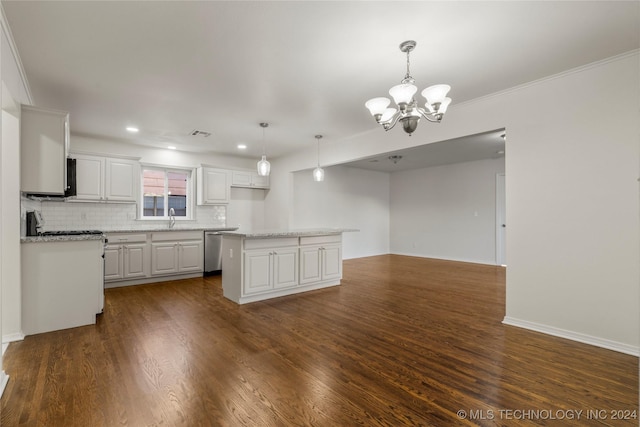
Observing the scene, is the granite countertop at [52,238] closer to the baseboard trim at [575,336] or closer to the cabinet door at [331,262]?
the cabinet door at [331,262]

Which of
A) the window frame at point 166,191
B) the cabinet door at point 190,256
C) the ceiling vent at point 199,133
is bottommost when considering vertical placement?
the cabinet door at point 190,256

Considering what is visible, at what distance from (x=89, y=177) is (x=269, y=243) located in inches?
129

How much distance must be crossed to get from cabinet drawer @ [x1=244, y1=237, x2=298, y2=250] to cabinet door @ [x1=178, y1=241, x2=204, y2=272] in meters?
2.24

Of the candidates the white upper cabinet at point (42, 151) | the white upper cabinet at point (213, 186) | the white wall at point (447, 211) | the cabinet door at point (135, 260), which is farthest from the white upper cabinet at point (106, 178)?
the white wall at point (447, 211)

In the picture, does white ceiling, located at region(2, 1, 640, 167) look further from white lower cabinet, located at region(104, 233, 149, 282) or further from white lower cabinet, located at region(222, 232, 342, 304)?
white lower cabinet, located at region(104, 233, 149, 282)

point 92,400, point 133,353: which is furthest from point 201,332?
point 92,400

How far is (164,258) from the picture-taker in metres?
5.32

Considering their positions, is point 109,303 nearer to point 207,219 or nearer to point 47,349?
point 47,349

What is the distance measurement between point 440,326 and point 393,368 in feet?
3.64

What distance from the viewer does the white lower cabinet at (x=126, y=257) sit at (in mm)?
4812

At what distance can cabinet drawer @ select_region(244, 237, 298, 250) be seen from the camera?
154 inches

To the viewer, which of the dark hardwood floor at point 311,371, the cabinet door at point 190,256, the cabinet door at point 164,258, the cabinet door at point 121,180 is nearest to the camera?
the dark hardwood floor at point 311,371

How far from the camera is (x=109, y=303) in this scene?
398 centimetres

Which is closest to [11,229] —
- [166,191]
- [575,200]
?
[166,191]
